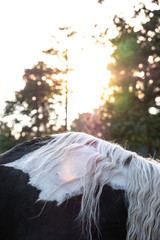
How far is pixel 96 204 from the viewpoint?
1655 millimetres

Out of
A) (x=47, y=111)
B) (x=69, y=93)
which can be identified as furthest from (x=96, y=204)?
(x=47, y=111)

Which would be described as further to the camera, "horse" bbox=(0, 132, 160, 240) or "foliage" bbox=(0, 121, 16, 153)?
"foliage" bbox=(0, 121, 16, 153)

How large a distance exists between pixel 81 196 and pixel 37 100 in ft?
125

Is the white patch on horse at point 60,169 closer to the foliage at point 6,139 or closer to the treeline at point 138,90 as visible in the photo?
the treeline at point 138,90

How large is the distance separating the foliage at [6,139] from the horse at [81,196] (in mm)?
35381

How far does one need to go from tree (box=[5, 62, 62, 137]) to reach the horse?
32338mm

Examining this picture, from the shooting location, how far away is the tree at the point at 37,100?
35888 millimetres

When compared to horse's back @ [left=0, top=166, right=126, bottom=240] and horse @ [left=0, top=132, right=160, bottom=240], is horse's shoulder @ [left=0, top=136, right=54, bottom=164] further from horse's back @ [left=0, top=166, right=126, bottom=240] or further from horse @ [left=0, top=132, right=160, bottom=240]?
horse's back @ [left=0, top=166, right=126, bottom=240]

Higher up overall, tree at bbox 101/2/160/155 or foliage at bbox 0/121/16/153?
tree at bbox 101/2/160/155

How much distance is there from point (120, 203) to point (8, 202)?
23.2 inches

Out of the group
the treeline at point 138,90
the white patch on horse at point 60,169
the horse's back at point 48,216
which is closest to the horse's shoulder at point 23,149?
the white patch on horse at point 60,169

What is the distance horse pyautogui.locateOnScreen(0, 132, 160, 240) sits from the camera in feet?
5.31

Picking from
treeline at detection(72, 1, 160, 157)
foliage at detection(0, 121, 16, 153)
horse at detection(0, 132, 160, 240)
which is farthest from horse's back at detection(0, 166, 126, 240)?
foliage at detection(0, 121, 16, 153)

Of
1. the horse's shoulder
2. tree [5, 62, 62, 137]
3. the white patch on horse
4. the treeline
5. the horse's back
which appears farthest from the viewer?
tree [5, 62, 62, 137]
